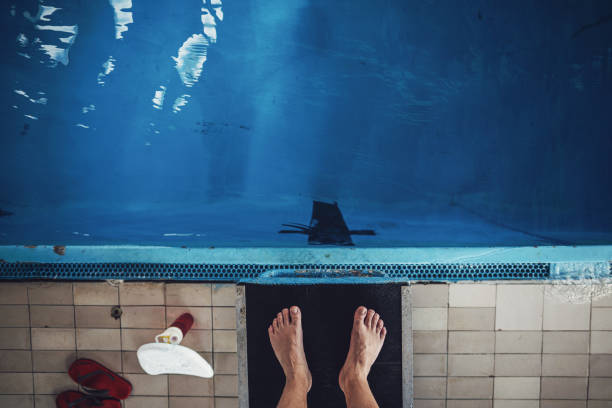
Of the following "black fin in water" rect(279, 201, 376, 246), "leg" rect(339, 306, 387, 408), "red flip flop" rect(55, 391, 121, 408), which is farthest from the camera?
"red flip flop" rect(55, 391, 121, 408)

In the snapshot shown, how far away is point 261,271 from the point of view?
1.53 metres

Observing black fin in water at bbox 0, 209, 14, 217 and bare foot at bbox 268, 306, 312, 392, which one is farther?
black fin in water at bbox 0, 209, 14, 217

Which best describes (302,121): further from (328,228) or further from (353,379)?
(353,379)

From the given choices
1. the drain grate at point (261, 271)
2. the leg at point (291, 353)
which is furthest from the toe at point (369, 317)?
the leg at point (291, 353)

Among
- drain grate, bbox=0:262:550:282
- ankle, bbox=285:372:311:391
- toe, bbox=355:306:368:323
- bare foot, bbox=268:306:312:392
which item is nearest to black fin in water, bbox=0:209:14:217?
drain grate, bbox=0:262:550:282

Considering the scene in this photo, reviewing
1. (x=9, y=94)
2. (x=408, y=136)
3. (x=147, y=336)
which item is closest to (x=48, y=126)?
(x=9, y=94)

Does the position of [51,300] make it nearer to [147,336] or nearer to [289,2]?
[147,336]

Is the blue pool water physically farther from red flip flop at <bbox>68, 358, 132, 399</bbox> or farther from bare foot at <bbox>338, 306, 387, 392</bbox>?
red flip flop at <bbox>68, 358, 132, 399</bbox>

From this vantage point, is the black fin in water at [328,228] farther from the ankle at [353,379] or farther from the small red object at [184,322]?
the small red object at [184,322]

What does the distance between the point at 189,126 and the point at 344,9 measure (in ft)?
3.26

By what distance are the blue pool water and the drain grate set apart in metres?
0.15

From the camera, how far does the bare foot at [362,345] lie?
1374 millimetres

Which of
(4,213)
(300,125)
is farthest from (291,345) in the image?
(4,213)

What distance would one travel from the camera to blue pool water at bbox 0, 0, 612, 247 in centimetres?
137
